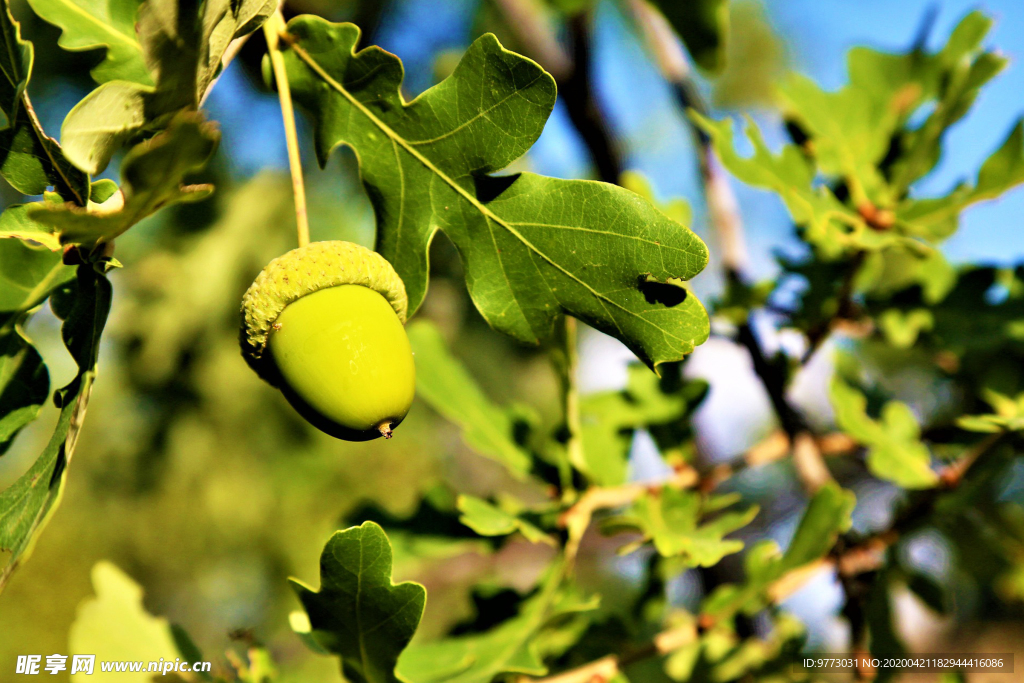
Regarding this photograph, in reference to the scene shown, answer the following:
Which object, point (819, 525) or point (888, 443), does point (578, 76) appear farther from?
point (819, 525)

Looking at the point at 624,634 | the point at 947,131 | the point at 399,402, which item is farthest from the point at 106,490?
the point at 947,131

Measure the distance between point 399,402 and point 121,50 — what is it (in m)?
0.47

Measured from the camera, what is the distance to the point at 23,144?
68cm

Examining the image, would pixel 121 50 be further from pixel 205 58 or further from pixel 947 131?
pixel 947 131

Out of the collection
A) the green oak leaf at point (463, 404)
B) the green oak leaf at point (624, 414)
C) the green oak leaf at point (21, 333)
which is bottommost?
the green oak leaf at point (463, 404)

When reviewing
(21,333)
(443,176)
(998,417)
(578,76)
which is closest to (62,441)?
(21,333)

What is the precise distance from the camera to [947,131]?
121cm

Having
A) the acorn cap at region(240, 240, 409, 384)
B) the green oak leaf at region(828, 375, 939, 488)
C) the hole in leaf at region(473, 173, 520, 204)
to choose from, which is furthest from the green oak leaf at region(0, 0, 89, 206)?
the green oak leaf at region(828, 375, 939, 488)

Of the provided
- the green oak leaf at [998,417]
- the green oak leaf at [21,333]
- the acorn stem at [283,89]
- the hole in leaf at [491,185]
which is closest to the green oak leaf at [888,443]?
the green oak leaf at [998,417]

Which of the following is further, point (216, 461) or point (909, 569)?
point (216, 461)

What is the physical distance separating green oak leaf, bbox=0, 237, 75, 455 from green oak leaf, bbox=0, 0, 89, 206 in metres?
0.08

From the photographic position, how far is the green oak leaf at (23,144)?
628 millimetres

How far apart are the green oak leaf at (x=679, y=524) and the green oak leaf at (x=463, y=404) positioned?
23 centimetres

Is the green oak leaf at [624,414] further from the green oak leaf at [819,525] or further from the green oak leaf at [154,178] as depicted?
the green oak leaf at [154,178]
